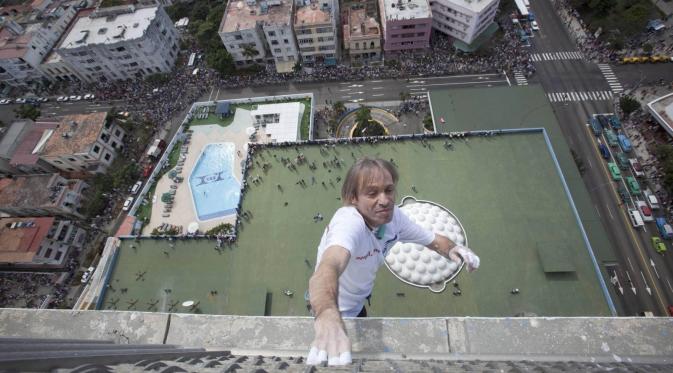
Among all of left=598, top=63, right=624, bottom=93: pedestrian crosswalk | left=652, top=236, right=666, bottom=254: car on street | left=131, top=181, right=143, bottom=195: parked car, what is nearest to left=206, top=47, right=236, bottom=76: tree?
left=131, top=181, right=143, bottom=195: parked car

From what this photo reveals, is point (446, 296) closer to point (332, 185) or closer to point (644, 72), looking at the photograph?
point (332, 185)

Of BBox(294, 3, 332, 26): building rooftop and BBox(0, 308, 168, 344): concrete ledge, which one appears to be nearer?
BBox(0, 308, 168, 344): concrete ledge

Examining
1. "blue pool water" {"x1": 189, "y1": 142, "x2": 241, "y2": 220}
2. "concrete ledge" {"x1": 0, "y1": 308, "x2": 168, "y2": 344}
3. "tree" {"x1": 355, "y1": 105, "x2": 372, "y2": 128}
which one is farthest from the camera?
"tree" {"x1": 355, "y1": 105, "x2": 372, "y2": 128}

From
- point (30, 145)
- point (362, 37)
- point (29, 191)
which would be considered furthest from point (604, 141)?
point (30, 145)

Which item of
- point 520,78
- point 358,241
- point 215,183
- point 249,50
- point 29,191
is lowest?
point 358,241

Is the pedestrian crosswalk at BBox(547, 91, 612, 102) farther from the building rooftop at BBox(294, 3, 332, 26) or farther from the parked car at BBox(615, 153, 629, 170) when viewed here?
the building rooftop at BBox(294, 3, 332, 26)

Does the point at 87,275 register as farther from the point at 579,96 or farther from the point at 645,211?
the point at 579,96

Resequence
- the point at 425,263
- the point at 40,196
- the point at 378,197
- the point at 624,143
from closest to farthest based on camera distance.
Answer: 1. the point at 378,197
2. the point at 425,263
3. the point at 624,143
4. the point at 40,196

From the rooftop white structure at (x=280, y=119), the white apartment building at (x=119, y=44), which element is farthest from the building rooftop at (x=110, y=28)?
the rooftop white structure at (x=280, y=119)
